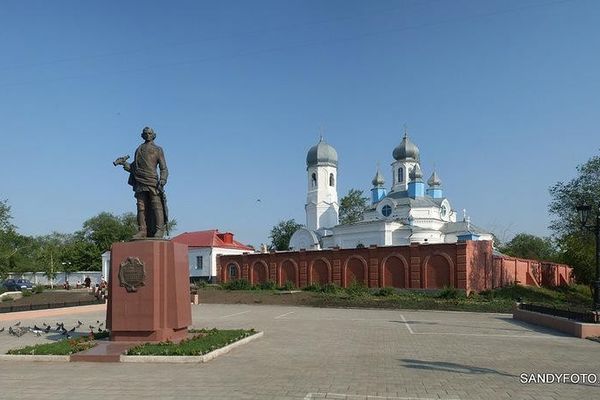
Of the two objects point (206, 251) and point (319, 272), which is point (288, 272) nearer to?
point (319, 272)

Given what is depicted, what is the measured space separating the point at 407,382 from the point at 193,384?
3.03 m

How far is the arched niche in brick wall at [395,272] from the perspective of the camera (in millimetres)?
38500

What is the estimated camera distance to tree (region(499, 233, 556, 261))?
76188mm

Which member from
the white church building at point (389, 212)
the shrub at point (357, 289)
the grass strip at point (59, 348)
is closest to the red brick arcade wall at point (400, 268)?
the shrub at point (357, 289)

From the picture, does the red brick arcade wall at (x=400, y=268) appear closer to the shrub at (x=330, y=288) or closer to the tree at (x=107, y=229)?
the shrub at (x=330, y=288)

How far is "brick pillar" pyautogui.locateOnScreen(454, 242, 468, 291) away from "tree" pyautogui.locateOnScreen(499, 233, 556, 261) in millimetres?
42153

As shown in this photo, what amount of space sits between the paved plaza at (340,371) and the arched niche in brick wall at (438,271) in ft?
71.8

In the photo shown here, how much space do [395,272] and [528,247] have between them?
4802cm

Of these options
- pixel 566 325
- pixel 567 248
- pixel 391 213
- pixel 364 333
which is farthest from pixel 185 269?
pixel 391 213

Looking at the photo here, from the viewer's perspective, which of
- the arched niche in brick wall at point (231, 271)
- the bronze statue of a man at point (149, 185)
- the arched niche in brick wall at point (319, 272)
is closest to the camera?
the bronze statue of a man at point (149, 185)

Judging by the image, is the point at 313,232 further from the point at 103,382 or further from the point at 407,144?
the point at 103,382

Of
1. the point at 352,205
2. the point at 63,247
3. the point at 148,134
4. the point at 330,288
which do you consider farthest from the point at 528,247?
the point at 148,134

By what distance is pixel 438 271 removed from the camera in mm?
37000

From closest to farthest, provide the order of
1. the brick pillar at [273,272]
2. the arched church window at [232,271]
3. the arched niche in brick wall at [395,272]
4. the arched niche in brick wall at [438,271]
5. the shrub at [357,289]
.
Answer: the shrub at [357,289] < the arched niche in brick wall at [438,271] < the arched niche in brick wall at [395,272] < the brick pillar at [273,272] < the arched church window at [232,271]
